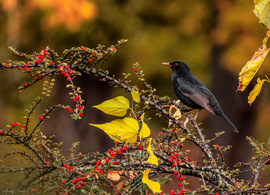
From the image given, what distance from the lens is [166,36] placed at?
7578mm

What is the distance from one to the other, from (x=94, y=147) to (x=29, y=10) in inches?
131

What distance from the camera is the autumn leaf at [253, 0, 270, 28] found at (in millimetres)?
855

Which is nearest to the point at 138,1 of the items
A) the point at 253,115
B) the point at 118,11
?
the point at 118,11

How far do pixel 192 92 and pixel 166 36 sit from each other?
450 centimetres

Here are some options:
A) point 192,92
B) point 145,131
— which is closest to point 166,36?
point 192,92

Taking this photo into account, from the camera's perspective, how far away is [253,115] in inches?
283

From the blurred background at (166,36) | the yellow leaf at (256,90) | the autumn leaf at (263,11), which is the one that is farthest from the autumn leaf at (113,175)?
the blurred background at (166,36)

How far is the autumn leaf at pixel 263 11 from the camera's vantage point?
86 cm

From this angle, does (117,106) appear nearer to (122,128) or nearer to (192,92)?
Answer: (122,128)

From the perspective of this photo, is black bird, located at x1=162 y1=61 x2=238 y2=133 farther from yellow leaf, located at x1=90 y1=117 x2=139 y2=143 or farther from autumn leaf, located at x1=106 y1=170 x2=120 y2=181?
yellow leaf, located at x1=90 y1=117 x2=139 y2=143

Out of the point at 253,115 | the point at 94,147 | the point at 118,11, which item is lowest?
the point at 253,115

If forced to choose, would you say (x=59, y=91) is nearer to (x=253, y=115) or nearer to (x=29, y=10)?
(x=29, y=10)

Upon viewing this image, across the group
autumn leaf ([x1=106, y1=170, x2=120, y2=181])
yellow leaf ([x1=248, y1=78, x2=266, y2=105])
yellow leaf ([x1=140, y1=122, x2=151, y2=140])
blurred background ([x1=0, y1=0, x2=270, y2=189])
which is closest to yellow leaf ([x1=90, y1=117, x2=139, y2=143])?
yellow leaf ([x1=140, y1=122, x2=151, y2=140])

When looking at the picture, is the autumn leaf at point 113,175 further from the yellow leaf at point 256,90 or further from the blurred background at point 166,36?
the blurred background at point 166,36
